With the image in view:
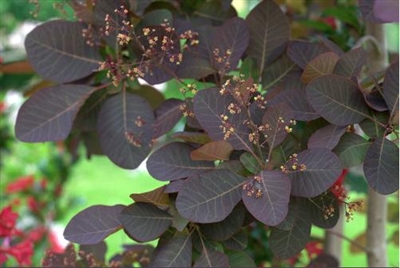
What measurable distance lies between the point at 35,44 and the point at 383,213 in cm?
46

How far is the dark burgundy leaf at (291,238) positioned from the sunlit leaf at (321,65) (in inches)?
4.8

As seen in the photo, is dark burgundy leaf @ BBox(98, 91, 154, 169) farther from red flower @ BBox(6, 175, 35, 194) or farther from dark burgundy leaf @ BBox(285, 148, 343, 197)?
red flower @ BBox(6, 175, 35, 194)

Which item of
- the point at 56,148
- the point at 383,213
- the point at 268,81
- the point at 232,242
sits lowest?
the point at 56,148

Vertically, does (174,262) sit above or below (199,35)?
below

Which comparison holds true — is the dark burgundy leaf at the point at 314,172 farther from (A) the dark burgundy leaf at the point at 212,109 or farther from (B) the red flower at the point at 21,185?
(B) the red flower at the point at 21,185

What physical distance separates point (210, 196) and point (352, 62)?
17cm

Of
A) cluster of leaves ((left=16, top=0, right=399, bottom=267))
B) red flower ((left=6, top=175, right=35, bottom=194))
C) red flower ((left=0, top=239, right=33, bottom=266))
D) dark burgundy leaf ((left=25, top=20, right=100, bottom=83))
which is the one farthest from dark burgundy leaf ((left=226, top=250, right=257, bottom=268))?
red flower ((left=6, top=175, right=35, bottom=194))

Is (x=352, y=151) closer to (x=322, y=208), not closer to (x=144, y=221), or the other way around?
(x=322, y=208)

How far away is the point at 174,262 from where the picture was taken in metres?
0.61

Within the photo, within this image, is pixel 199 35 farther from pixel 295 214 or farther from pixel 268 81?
pixel 295 214

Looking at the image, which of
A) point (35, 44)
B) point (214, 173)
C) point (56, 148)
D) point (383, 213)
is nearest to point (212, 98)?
point (214, 173)

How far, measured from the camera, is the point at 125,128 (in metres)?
0.69

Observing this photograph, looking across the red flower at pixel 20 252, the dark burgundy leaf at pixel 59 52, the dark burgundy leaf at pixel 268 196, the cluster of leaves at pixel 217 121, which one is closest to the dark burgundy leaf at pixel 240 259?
the cluster of leaves at pixel 217 121

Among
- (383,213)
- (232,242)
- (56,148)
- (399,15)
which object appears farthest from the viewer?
(56,148)
